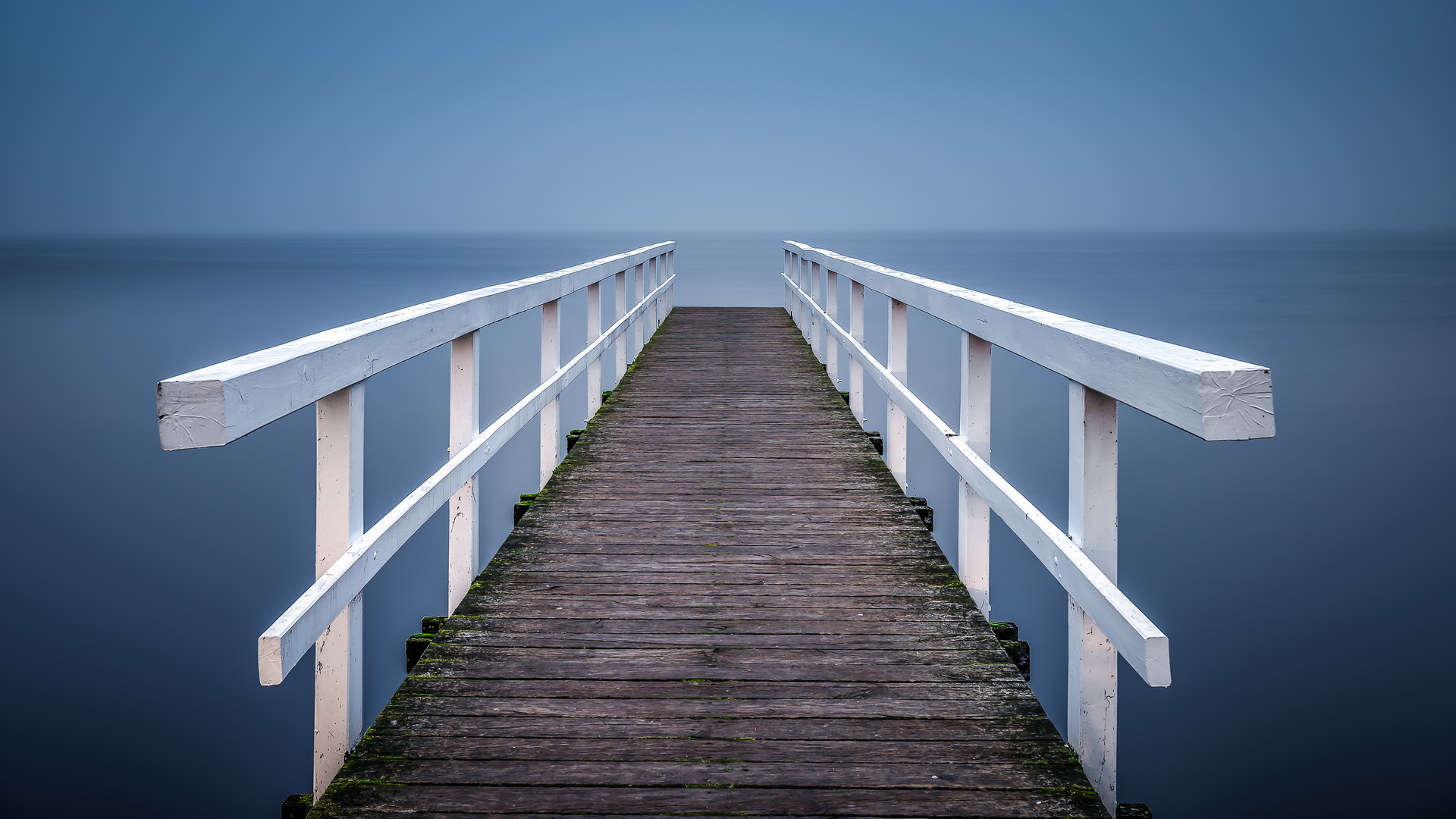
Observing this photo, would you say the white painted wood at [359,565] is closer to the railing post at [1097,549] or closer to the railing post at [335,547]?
the railing post at [335,547]

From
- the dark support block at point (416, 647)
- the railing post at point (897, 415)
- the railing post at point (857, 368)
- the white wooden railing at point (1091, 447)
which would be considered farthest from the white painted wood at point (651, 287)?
the dark support block at point (416, 647)

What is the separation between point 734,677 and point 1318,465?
14.3 metres

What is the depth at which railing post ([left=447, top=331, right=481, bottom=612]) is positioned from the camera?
3053 mm

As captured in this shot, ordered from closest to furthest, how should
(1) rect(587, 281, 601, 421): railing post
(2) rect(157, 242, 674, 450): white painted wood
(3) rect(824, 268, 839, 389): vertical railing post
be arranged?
(2) rect(157, 242, 674, 450): white painted wood, (1) rect(587, 281, 601, 421): railing post, (3) rect(824, 268, 839, 389): vertical railing post

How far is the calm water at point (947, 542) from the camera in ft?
22.1

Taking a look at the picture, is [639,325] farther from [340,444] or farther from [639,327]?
[340,444]

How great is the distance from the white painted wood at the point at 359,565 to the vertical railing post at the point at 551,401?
979 millimetres

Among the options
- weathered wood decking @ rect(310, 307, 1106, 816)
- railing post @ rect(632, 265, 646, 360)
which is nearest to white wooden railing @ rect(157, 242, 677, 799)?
weathered wood decking @ rect(310, 307, 1106, 816)

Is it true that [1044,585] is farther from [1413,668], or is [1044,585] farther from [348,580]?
[348,580]

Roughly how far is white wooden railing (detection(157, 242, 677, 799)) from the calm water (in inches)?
214

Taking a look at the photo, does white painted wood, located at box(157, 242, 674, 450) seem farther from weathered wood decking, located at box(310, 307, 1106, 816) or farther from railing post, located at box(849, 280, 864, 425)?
railing post, located at box(849, 280, 864, 425)

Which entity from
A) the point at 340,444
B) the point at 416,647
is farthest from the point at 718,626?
the point at 340,444

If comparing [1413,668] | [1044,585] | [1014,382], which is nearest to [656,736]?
[1413,668]

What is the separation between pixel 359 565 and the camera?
2.04 m
